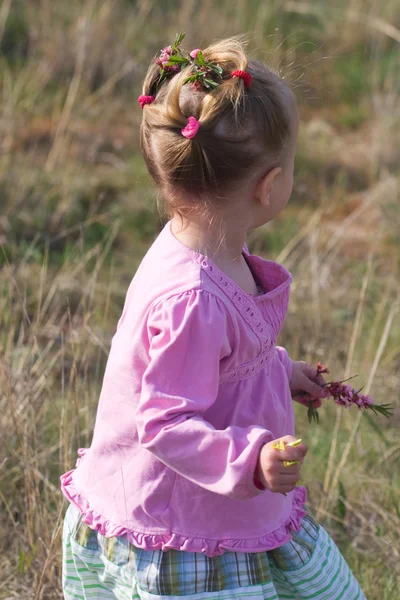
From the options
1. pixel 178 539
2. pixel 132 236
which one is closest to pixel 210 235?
pixel 178 539

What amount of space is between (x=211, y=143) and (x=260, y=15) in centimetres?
495

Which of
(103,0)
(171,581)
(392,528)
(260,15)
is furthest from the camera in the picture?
(103,0)

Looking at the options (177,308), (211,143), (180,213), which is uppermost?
(211,143)

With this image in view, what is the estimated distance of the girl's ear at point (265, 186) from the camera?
1.61 m

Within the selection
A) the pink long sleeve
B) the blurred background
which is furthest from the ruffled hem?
the blurred background

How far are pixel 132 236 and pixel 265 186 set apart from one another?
3.04m

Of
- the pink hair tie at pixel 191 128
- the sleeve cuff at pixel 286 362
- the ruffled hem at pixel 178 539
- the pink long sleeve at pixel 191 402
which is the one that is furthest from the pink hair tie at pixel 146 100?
the ruffled hem at pixel 178 539

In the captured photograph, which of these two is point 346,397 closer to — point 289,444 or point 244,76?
point 289,444

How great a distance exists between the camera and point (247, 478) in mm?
1465

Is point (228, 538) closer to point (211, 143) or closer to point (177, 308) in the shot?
point (177, 308)

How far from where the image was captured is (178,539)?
1.61m

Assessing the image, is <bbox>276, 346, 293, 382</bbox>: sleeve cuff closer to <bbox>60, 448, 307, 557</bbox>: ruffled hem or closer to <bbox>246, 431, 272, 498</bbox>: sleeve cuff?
<bbox>60, 448, 307, 557</bbox>: ruffled hem

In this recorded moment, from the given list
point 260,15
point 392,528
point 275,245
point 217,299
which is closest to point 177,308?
point 217,299

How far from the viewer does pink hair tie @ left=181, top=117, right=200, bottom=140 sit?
1520 millimetres
